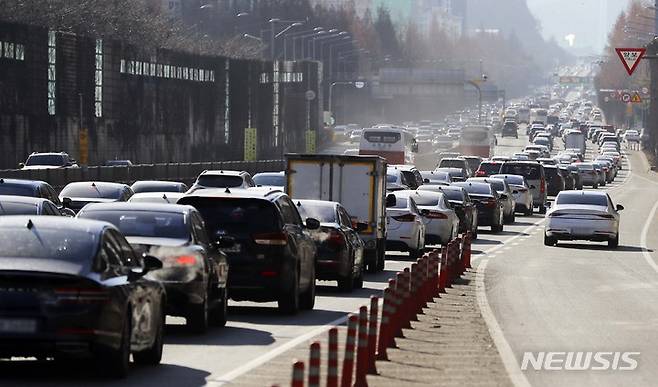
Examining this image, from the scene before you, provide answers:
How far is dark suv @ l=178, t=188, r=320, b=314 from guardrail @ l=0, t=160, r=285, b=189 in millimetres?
26985

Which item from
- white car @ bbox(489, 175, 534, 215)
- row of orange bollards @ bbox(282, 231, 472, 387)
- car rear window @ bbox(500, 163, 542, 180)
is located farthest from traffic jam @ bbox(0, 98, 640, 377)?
car rear window @ bbox(500, 163, 542, 180)

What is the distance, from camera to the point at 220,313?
2122cm

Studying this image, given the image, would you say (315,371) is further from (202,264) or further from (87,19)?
(87,19)

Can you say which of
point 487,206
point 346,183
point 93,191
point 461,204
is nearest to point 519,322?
point 346,183

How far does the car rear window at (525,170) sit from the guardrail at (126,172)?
11953 mm

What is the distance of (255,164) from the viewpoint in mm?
85688

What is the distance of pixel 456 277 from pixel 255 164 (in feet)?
174

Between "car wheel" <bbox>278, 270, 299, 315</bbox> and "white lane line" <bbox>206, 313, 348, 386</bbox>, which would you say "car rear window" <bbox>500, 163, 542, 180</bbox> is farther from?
"white lane line" <bbox>206, 313, 348, 386</bbox>

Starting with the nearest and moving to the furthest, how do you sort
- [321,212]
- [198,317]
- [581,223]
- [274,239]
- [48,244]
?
[48,244]
[198,317]
[274,239]
[321,212]
[581,223]

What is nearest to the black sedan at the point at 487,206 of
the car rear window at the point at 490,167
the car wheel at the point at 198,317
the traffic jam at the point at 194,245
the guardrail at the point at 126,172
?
the traffic jam at the point at 194,245

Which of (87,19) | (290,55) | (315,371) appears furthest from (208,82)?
(315,371)

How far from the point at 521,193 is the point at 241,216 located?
44.0m

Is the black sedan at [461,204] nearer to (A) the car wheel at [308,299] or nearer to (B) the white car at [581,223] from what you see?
(B) the white car at [581,223]

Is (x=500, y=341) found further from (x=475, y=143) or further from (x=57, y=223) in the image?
(x=475, y=143)
